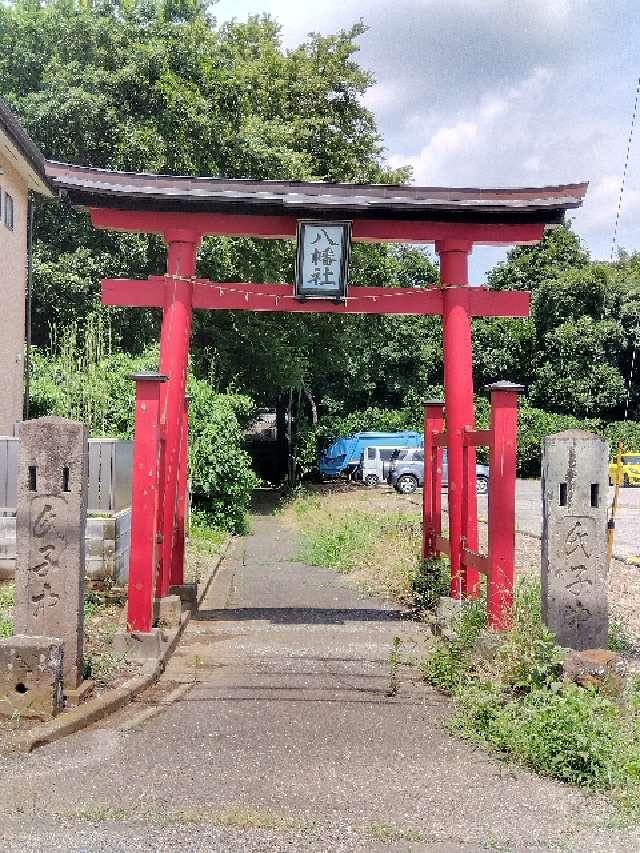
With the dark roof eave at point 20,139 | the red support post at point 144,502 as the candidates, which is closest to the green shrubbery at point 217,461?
the dark roof eave at point 20,139

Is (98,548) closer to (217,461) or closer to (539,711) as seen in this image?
(539,711)

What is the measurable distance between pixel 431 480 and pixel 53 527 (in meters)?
5.80

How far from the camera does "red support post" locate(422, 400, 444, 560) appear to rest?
36.0ft

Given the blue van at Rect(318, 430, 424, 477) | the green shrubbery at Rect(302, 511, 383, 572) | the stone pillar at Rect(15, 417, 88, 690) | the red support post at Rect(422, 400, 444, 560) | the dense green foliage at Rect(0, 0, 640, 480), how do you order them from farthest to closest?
the blue van at Rect(318, 430, 424, 477) → the dense green foliage at Rect(0, 0, 640, 480) → the green shrubbery at Rect(302, 511, 383, 572) → the red support post at Rect(422, 400, 444, 560) → the stone pillar at Rect(15, 417, 88, 690)

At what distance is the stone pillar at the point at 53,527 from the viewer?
6297 mm

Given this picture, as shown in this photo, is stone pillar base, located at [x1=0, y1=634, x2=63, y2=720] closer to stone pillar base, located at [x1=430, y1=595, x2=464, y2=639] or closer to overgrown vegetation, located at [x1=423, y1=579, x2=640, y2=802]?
overgrown vegetation, located at [x1=423, y1=579, x2=640, y2=802]

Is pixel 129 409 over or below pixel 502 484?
over

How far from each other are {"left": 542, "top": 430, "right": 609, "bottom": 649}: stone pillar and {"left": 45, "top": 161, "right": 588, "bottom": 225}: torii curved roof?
373 cm

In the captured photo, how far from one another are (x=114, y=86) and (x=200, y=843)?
25079 mm

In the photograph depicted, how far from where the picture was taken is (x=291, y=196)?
9.28m

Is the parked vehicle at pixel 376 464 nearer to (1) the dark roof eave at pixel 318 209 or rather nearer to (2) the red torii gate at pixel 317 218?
(2) the red torii gate at pixel 317 218

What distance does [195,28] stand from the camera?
25.4m

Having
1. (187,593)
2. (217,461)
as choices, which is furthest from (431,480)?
(217,461)

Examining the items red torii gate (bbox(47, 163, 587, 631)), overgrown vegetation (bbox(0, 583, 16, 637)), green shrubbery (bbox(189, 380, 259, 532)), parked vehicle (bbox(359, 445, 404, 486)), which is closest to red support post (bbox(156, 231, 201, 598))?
red torii gate (bbox(47, 163, 587, 631))
